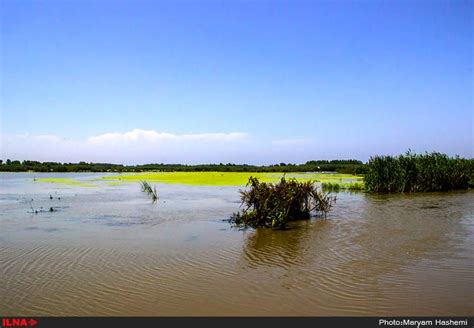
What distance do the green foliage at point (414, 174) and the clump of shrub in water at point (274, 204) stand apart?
1276cm

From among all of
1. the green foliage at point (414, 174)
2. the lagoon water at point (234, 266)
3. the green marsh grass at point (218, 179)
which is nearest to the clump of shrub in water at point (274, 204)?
the lagoon water at point (234, 266)

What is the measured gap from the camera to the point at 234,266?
26.1 feet

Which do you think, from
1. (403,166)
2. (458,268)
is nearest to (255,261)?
(458,268)

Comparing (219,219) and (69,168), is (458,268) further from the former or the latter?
(69,168)

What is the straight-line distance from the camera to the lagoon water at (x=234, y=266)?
576 cm

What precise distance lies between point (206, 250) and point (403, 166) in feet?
67.1

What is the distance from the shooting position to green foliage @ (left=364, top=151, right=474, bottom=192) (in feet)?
85.0

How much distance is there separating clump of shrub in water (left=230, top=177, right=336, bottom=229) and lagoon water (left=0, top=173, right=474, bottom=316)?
559 millimetres
